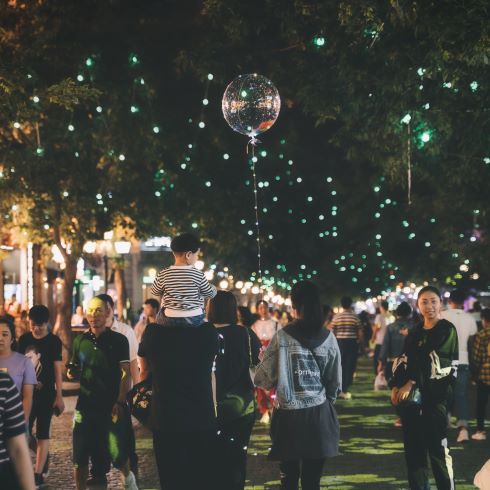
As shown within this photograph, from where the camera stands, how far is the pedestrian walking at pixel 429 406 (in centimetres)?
831

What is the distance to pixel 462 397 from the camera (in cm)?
1388

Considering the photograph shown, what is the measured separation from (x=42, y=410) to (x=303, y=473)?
12.9ft

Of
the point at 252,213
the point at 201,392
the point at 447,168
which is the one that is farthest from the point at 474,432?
the point at 252,213

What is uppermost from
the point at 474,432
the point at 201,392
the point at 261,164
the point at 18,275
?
the point at 261,164

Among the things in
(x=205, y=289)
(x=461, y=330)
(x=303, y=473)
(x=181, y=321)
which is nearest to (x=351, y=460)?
(x=461, y=330)

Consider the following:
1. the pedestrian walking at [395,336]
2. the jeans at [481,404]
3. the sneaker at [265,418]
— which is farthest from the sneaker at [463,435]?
the sneaker at [265,418]

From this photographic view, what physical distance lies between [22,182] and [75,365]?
16.0m

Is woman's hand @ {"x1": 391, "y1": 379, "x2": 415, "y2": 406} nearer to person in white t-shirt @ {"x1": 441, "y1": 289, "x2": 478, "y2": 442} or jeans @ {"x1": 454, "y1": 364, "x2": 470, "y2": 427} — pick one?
jeans @ {"x1": 454, "y1": 364, "x2": 470, "y2": 427}

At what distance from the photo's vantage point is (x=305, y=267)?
47.8m

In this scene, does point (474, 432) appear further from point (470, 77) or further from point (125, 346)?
point (125, 346)

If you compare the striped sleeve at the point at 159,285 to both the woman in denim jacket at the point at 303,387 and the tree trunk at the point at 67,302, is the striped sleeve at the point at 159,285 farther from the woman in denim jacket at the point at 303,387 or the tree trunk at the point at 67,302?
the tree trunk at the point at 67,302

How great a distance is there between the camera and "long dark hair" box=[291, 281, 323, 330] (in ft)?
24.2

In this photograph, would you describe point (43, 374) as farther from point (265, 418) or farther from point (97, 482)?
point (265, 418)

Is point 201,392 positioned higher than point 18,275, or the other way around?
point 18,275
